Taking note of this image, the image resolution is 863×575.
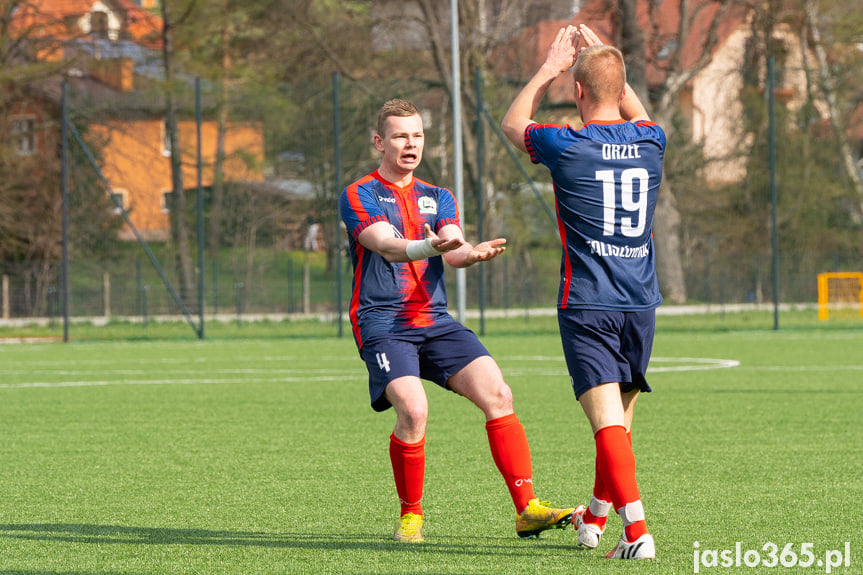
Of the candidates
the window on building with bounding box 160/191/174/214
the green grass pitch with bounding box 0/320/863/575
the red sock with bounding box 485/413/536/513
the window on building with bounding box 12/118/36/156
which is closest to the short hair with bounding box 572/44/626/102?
the red sock with bounding box 485/413/536/513

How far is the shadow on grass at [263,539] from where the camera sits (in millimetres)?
5004

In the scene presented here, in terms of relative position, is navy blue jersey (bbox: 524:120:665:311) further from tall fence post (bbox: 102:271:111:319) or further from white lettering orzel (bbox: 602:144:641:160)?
tall fence post (bbox: 102:271:111:319)

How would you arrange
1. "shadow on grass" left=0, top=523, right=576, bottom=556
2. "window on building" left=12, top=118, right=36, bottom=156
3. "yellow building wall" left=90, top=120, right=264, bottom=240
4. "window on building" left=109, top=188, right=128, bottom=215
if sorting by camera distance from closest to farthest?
"shadow on grass" left=0, top=523, right=576, bottom=556 < "window on building" left=109, top=188, right=128, bottom=215 < "yellow building wall" left=90, top=120, right=264, bottom=240 < "window on building" left=12, top=118, right=36, bottom=156

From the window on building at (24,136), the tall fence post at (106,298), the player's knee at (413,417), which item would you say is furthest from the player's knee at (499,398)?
the window on building at (24,136)

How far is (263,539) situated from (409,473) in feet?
2.27

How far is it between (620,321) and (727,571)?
1.01m

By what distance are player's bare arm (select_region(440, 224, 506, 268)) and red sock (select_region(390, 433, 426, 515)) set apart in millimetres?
831

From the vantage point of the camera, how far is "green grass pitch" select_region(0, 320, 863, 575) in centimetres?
487

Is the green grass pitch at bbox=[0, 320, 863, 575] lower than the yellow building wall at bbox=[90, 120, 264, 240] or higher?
lower

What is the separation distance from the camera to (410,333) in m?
5.32

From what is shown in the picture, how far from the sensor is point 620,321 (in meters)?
4.71

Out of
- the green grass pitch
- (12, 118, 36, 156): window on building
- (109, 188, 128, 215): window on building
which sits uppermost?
(12, 118, 36, 156): window on building

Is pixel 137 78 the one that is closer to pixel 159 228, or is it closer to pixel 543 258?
pixel 159 228

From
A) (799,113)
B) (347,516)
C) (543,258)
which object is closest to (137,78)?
(543,258)
